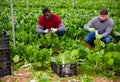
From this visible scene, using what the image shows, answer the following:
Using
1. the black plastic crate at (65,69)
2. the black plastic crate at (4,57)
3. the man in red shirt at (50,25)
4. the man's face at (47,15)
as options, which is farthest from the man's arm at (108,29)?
the black plastic crate at (4,57)

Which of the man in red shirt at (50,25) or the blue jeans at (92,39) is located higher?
the man in red shirt at (50,25)

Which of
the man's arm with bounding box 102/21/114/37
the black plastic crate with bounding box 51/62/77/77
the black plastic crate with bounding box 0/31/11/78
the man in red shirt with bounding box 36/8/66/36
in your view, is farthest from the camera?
the man in red shirt with bounding box 36/8/66/36

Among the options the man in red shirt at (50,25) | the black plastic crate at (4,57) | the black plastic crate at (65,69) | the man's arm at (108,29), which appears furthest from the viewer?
the man in red shirt at (50,25)

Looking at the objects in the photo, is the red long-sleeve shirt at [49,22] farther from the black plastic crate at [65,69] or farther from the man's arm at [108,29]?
the black plastic crate at [65,69]

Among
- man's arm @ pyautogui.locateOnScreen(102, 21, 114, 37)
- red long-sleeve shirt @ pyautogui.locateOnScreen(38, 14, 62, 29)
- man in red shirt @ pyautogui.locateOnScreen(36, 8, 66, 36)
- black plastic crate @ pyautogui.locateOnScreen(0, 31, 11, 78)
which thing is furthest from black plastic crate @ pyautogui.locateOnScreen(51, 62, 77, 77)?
red long-sleeve shirt @ pyautogui.locateOnScreen(38, 14, 62, 29)

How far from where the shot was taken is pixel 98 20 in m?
7.84

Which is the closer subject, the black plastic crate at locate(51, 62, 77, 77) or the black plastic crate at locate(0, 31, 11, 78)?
the black plastic crate at locate(0, 31, 11, 78)

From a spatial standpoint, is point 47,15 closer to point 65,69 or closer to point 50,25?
point 50,25

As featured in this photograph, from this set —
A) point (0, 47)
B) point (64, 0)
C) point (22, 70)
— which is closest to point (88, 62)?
point (22, 70)

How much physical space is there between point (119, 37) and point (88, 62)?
2.42m

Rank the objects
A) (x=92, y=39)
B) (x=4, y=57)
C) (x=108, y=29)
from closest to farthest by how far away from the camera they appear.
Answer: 1. (x=4, y=57)
2. (x=108, y=29)
3. (x=92, y=39)

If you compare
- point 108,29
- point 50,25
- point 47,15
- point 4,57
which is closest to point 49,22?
point 50,25

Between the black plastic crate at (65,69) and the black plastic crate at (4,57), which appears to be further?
the black plastic crate at (65,69)

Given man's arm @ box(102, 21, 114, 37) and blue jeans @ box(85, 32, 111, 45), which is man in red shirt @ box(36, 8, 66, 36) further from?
man's arm @ box(102, 21, 114, 37)
